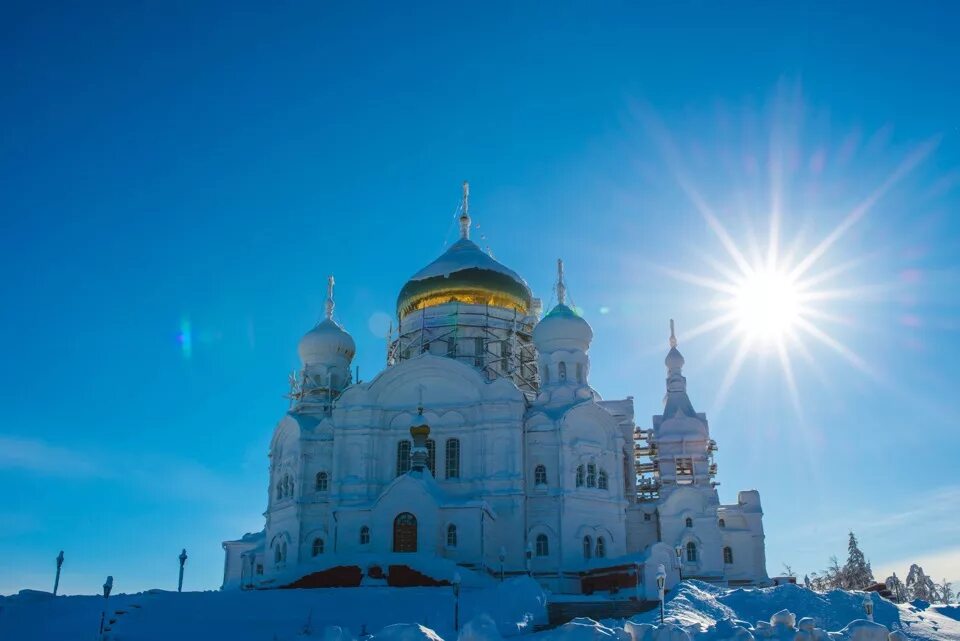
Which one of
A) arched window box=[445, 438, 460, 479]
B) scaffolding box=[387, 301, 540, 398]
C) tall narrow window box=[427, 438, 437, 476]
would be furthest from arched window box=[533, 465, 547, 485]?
scaffolding box=[387, 301, 540, 398]

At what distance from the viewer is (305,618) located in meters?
25.2

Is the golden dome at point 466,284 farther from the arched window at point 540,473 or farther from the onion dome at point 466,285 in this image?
the arched window at point 540,473

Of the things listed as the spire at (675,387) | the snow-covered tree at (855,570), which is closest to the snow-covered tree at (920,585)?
the snow-covered tree at (855,570)

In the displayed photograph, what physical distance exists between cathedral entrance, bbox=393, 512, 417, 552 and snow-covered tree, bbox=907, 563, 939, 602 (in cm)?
2685

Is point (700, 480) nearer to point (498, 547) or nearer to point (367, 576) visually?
point (498, 547)

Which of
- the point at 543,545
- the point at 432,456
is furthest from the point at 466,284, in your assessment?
the point at 543,545

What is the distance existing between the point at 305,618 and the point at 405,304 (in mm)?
22309

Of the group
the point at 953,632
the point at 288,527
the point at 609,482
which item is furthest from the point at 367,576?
the point at 953,632

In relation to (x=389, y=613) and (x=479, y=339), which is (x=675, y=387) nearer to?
(x=479, y=339)

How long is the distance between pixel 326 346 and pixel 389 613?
19107 mm

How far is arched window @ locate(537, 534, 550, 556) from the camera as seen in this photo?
36.3 meters

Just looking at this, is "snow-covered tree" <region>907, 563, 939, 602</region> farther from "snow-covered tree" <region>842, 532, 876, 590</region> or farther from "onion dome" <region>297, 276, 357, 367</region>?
"onion dome" <region>297, 276, 357, 367</region>

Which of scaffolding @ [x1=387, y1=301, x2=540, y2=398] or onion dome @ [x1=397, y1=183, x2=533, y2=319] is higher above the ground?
onion dome @ [x1=397, y1=183, x2=533, y2=319]

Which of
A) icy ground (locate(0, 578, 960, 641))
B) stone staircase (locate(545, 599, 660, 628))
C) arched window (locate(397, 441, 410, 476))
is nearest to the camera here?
icy ground (locate(0, 578, 960, 641))
